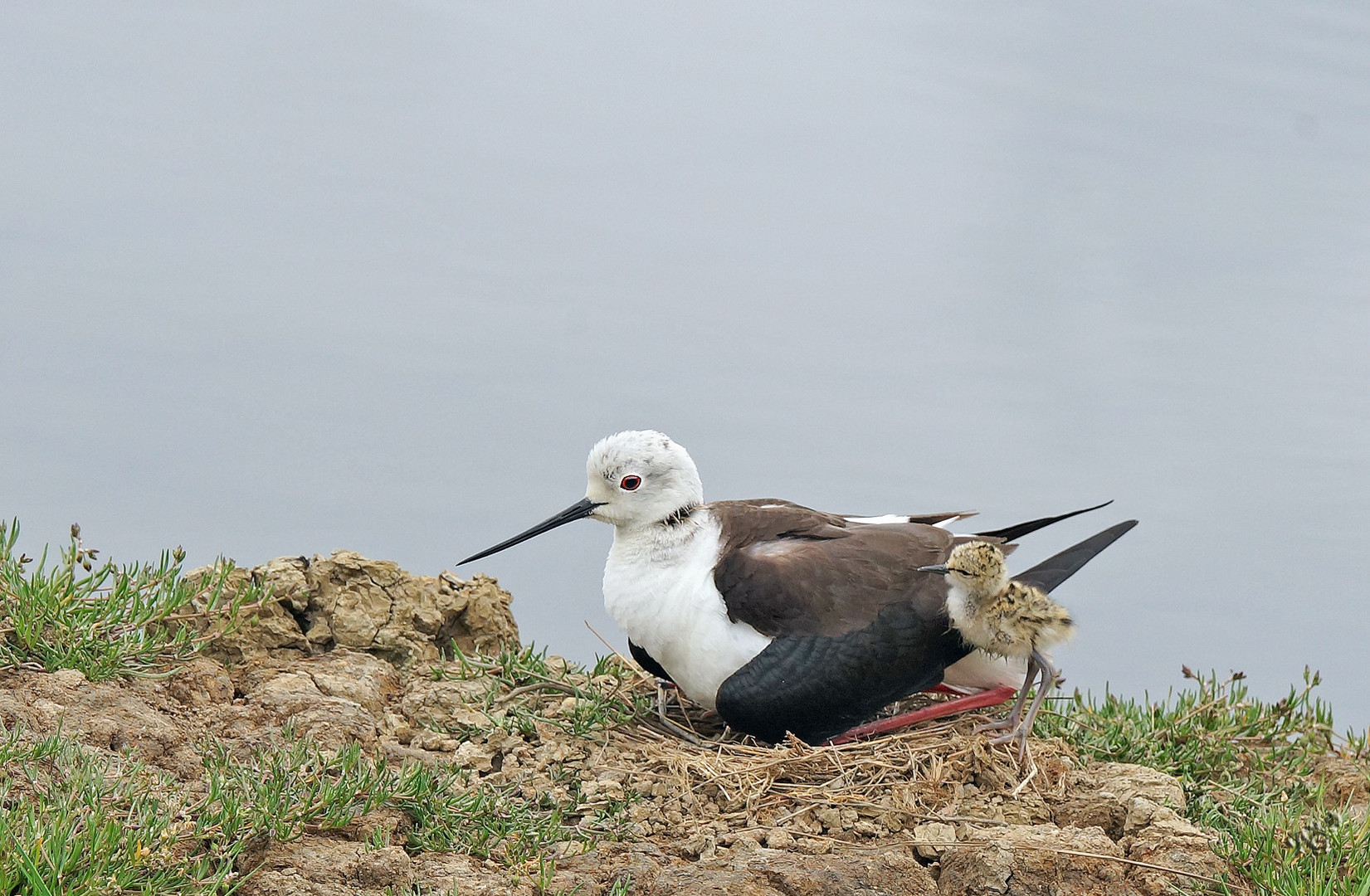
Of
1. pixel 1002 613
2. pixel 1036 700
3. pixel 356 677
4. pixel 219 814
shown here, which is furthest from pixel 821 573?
pixel 219 814

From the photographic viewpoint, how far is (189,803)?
5426 mm

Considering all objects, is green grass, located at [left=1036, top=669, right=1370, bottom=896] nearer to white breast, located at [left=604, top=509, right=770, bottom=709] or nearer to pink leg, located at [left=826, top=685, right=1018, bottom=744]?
pink leg, located at [left=826, top=685, right=1018, bottom=744]

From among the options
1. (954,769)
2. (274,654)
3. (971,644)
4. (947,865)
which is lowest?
(947,865)

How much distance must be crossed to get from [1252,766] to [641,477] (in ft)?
12.2

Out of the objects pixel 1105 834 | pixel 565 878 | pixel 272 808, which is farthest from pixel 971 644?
pixel 272 808

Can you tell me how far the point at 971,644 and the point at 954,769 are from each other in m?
0.65

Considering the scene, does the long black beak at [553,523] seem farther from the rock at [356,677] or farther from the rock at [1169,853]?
the rock at [1169,853]

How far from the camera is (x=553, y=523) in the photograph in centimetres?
723

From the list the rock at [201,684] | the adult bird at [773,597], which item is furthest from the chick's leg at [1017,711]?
the rock at [201,684]

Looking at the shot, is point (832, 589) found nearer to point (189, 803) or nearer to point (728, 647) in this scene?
point (728, 647)

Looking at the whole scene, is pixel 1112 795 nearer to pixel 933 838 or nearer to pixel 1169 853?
pixel 1169 853

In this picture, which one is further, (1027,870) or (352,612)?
(352,612)

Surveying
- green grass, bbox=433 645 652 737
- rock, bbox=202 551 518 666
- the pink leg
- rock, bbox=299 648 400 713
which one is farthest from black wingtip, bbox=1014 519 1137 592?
rock, bbox=299 648 400 713

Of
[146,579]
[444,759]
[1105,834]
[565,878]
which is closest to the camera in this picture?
[565,878]
